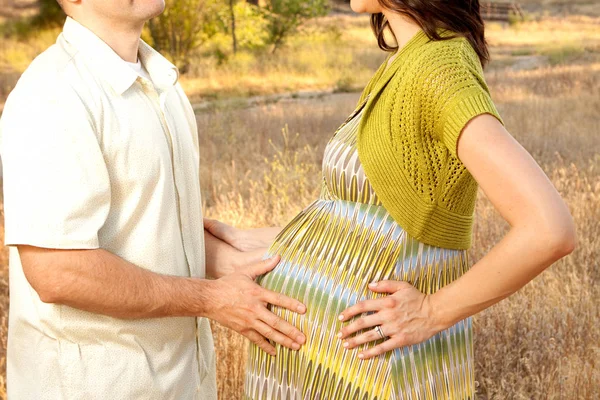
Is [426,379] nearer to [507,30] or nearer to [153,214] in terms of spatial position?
[153,214]

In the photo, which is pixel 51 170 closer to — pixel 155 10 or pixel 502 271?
pixel 155 10

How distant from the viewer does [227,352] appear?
3.90 meters

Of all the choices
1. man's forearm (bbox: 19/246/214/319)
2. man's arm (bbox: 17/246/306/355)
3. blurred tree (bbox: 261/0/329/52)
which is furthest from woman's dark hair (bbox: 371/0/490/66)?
blurred tree (bbox: 261/0/329/52)

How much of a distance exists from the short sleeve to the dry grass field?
209 cm

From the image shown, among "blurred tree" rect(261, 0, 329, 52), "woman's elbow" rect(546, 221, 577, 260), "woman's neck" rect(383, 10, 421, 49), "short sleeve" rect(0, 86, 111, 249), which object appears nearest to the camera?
"woman's elbow" rect(546, 221, 577, 260)

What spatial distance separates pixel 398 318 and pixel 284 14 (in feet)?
54.4

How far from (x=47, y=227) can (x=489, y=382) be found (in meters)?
2.37

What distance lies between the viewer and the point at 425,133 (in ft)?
6.12

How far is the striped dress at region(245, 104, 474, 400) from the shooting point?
200 centimetres

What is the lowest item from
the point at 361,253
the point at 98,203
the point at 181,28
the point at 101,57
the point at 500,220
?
the point at 181,28

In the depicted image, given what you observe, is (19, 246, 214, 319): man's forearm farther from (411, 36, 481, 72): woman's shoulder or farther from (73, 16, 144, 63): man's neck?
(411, 36, 481, 72): woman's shoulder

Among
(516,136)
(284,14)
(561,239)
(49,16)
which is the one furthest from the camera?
(49,16)

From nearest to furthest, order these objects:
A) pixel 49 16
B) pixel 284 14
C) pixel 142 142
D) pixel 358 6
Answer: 1. pixel 142 142
2. pixel 358 6
3. pixel 284 14
4. pixel 49 16

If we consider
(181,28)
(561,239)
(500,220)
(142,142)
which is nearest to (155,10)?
(142,142)
